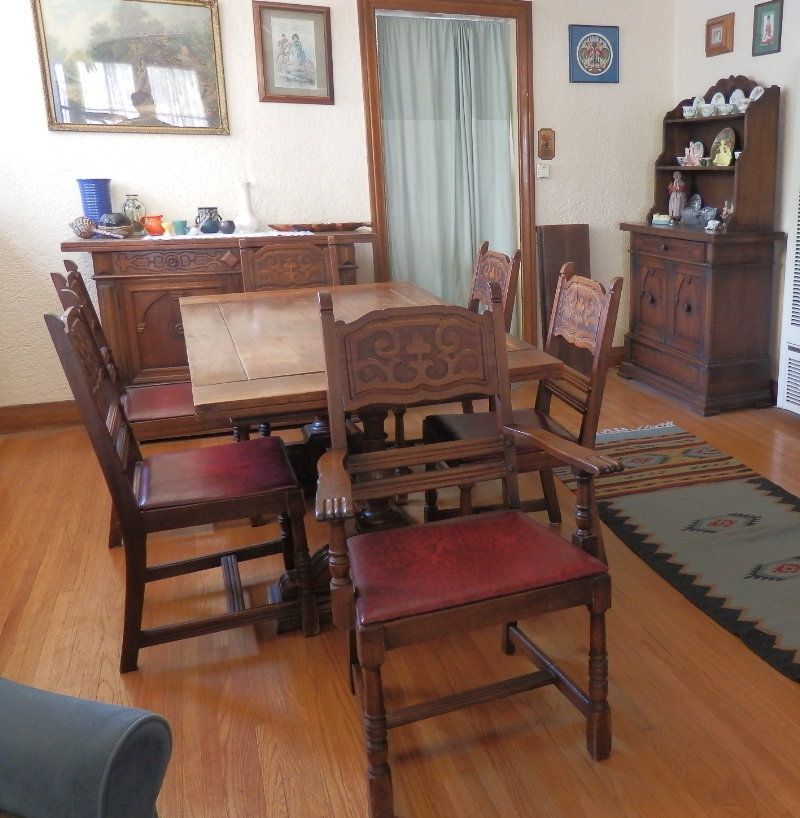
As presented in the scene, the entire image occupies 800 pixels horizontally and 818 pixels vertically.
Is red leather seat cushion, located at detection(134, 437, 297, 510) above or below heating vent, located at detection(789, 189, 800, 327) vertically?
below

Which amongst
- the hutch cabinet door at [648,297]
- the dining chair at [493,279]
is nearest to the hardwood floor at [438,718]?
the dining chair at [493,279]

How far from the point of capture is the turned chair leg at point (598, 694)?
5.34 feet

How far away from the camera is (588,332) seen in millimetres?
2336

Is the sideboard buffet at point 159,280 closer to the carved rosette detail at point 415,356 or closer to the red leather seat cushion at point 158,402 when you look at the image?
the red leather seat cushion at point 158,402

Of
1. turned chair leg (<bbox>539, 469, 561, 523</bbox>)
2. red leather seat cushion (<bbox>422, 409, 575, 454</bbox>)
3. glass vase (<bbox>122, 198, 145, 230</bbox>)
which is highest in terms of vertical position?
glass vase (<bbox>122, 198, 145, 230</bbox>)

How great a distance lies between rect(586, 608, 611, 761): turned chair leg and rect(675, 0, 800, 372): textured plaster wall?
9.55 feet

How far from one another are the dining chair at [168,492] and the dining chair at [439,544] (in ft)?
1.12

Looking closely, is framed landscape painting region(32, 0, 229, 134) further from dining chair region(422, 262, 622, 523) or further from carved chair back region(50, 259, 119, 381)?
dining chair region(422, 262, 622, 523)

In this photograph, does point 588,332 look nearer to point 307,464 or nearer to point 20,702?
point 307,464

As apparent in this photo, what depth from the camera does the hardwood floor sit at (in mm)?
1623

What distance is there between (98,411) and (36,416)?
2.57 metres

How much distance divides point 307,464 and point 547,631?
128cm

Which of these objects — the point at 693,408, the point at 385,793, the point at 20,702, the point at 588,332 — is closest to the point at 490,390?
the point at 588,332

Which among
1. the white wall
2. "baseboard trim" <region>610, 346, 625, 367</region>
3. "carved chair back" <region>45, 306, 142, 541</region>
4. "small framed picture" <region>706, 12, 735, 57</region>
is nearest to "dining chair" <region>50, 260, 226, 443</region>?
"carved chair back" <region>45, 306, 142, 541</region>
